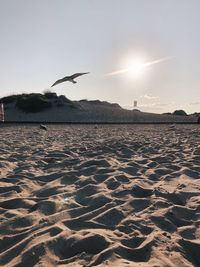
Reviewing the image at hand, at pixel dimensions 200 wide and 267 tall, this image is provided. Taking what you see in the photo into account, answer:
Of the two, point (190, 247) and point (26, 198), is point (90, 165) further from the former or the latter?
point (190, 247)

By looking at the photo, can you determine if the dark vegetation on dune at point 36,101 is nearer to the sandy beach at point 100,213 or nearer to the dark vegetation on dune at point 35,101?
the dark vegetation on dune at point 35,101

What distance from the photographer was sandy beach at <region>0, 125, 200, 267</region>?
342cm

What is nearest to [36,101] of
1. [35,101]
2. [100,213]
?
[35,101]

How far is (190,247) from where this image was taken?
361cm

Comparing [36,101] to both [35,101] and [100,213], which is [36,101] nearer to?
[35,101]

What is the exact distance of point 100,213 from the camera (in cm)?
447

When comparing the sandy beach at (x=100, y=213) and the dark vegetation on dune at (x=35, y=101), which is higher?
the dark vegetation on dune at (x=35, y=101)

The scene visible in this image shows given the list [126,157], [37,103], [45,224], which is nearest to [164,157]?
[126,157]

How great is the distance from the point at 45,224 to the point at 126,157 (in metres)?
4.75

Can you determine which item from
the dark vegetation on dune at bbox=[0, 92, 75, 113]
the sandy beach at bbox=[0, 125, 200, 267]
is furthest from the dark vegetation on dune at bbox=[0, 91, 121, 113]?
the sandy beach at bbox=[0, 125, 200, 267]

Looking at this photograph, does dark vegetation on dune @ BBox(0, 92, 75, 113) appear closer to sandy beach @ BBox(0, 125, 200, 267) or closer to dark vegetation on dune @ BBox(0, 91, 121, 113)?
dark vegetation on dune @ BBox(0, 91, 121, 113)

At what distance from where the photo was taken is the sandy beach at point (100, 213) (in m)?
3.42

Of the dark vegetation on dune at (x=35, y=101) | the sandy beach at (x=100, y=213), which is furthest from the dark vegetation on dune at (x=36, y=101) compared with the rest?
the sandy beach at (x=100, y=213)

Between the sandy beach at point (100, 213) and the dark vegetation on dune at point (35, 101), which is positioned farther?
the dark vegetation on dune at point (35, 101)
